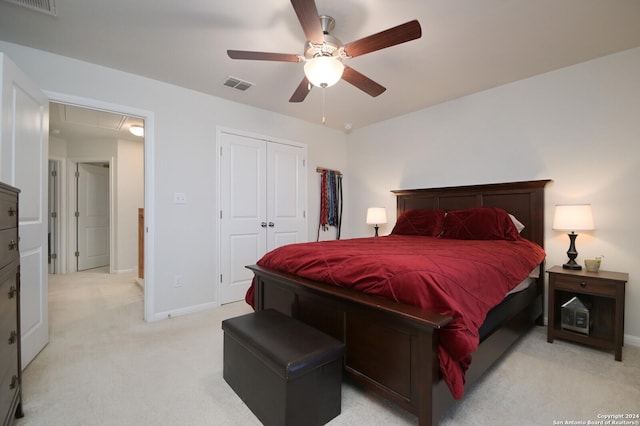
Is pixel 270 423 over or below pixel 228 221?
below

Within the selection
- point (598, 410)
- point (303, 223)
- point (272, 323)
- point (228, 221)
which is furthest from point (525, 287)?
point (228, 221)

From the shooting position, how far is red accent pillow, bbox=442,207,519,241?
2.88 metres

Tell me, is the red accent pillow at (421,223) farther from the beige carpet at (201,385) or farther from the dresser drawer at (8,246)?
the dresser drawer at (8,246)

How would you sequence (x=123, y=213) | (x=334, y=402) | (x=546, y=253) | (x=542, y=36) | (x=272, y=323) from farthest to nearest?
(x=123, y=213)
(x=546, y=253)
(x=542, y=36)
(x=272, y=323)
(x=334, y=402)

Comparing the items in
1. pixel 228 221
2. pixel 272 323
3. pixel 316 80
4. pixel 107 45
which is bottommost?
pixel 272 323

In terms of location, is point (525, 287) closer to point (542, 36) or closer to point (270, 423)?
point (542, 36)

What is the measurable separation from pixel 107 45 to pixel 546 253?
4.42 m

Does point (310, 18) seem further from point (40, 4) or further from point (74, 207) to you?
point (74, 207)

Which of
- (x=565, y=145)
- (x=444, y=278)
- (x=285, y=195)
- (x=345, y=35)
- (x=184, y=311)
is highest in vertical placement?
(x=345, y=35)

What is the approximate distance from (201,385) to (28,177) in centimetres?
197

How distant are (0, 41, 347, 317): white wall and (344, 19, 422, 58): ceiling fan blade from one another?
211 cm

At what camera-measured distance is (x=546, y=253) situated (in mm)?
2939

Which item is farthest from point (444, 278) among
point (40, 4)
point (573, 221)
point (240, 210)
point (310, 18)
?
point (40, 4)

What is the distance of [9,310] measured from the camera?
4.35 ft
